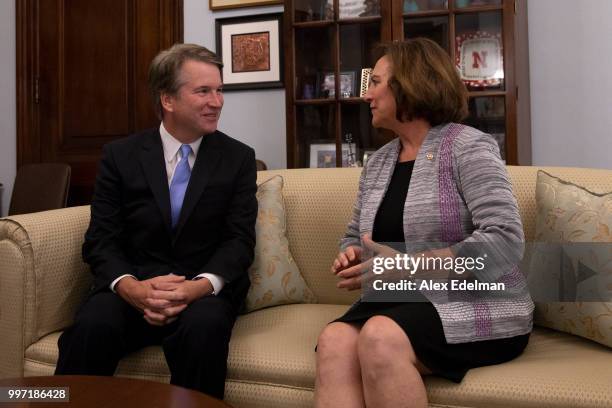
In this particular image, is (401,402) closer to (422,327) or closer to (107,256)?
(422,327)

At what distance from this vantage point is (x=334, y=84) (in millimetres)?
2803

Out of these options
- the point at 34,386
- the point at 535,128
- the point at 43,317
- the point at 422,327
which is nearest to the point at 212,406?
the point at 34,386

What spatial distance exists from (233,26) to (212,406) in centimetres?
265

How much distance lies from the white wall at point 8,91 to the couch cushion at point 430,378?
2.49 m

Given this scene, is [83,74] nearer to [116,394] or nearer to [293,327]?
[293,327]

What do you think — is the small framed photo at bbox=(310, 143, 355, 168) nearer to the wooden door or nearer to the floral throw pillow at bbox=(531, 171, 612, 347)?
the wooden door

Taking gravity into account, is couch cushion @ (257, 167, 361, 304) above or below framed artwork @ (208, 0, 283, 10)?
below

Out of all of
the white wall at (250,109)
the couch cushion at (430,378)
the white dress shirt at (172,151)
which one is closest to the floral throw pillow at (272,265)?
the couch cushion at (430,378)

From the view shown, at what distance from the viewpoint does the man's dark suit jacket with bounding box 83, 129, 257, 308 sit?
1.63m

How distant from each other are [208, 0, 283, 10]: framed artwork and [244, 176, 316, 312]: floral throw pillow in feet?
5.23

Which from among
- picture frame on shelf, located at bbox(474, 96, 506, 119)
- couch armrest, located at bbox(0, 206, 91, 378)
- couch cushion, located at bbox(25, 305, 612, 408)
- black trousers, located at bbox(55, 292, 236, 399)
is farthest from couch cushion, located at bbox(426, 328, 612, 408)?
picture frame on shelf, located at bbox(474, 96, 506, 119)

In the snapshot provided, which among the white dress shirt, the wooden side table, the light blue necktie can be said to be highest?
the white dress shirt

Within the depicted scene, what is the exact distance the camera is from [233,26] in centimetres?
324

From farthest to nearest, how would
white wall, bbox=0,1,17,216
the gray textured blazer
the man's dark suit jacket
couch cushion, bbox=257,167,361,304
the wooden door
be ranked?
white wall, bbox=0,1,17,216
the wooden door
couch cushion, bbox=257,167,361,304
the man's dark suit jacket
the gray textured blazer
